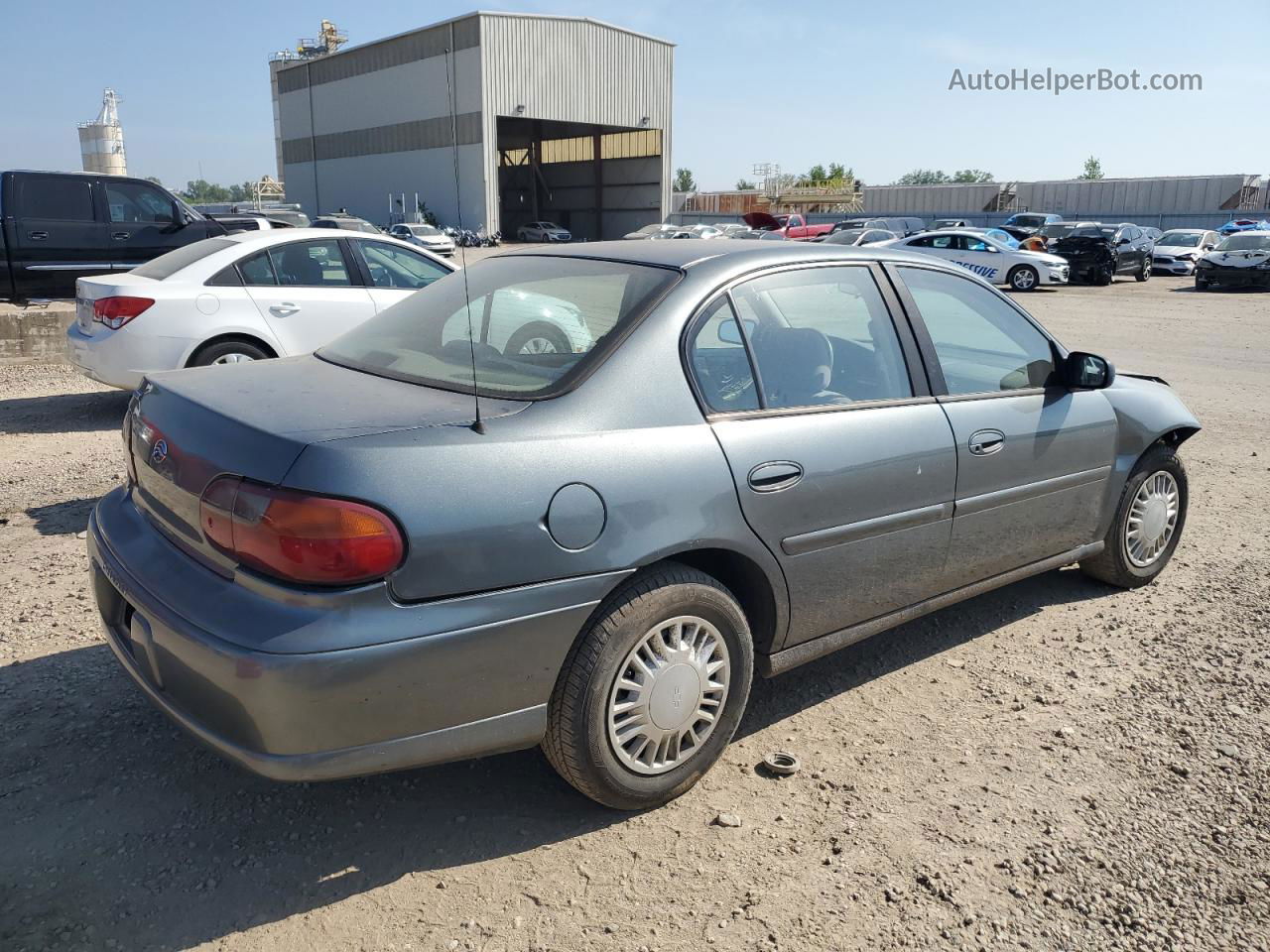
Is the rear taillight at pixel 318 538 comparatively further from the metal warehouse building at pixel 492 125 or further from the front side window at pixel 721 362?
the metal warehouse building at pixel 492 125

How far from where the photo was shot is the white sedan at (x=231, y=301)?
699 cm

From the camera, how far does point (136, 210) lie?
11.7 metres

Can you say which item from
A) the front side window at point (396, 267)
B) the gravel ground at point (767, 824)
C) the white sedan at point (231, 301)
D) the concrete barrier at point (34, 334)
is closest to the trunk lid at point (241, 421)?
the gravel ground at point (767, 824)

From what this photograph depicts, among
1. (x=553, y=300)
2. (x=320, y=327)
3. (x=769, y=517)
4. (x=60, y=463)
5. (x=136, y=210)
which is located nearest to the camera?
(x=769, y=517)

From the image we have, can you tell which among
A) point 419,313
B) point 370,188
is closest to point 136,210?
point 419,313

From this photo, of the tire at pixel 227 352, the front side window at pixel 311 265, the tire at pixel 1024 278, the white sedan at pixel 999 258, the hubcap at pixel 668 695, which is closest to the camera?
the hubcap at pixel 668 695

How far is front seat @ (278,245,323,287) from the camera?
754 cm

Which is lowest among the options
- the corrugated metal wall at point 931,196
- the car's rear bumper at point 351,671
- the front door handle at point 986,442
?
the car's rear bumper at point 351,671

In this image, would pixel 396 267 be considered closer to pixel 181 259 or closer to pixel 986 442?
pixel 181 259

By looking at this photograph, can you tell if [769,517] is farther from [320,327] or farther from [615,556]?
[320,327]

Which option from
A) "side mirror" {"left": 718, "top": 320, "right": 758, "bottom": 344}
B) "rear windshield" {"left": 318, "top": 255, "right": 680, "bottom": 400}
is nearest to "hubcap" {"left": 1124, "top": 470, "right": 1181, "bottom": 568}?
"side mirror" {"left": 718, "top": 320, "right": 758, "bottom": 344}

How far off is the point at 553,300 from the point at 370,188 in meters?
60.1

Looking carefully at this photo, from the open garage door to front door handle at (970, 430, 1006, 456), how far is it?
182ft

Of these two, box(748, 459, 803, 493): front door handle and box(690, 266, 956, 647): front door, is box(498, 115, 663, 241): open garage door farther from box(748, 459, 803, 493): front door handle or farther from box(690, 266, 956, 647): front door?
box(748, 459, 803, 493): front door handle
